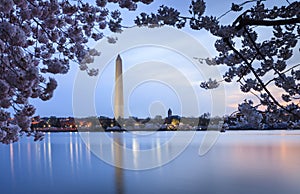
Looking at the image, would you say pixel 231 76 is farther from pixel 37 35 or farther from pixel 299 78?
pixel 37 35

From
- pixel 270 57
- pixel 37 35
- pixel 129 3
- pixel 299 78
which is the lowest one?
pixel 299 78

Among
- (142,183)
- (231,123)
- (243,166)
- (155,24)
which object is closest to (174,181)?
(142,183)

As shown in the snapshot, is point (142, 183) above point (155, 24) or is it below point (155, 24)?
below

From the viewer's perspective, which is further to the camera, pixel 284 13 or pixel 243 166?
pixel 243 166

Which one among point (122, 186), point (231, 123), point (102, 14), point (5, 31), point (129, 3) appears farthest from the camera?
point (122, 186)

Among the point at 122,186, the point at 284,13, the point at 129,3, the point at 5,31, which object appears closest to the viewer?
the point at 5,31

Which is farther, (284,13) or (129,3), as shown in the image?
(129,3)

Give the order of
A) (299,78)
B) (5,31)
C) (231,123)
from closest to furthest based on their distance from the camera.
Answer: (5,31) < (299,78) < (231,123)

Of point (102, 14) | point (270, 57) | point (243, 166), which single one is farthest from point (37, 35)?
point (243, 166)

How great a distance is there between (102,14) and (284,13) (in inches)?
133

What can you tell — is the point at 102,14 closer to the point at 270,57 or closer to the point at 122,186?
the point at 270,57

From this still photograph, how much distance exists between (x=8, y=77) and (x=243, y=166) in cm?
1899

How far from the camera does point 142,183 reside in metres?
15.0

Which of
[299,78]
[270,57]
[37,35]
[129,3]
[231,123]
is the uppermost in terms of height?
[129,3]
